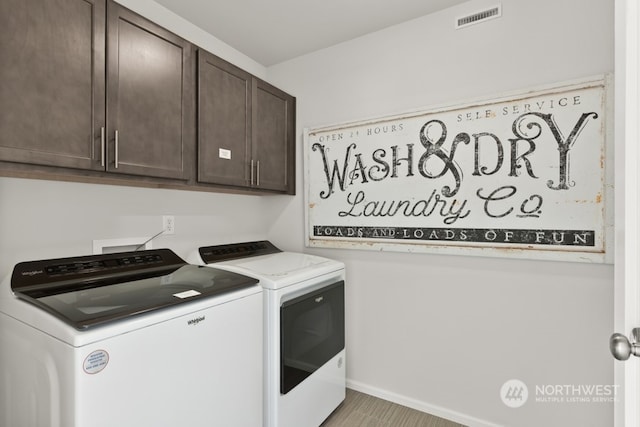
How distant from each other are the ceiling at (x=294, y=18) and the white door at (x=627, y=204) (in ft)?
4.58

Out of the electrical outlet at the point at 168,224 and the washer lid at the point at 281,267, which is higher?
the electrical outlet at the point at 168,224

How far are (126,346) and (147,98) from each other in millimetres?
1122

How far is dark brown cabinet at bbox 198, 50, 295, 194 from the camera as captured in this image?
1823 millimetres

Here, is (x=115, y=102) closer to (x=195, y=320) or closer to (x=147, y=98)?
(x=147, y=98)

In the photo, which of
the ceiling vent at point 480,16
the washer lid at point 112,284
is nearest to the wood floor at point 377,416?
the washer lid at point 112,284

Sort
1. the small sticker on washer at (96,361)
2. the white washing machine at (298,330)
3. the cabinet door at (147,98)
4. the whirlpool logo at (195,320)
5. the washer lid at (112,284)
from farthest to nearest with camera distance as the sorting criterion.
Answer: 1. the white washing machine at (298,330)
2. the cabinet door at (147,98)
3. the whirlpool logo at (195,320)
4. the washer lid at (112,284)
5. the small sticker on washer at (96,361)

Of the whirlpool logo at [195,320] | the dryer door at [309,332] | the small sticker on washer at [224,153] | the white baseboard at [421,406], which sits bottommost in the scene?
the white baseboard at [421,406]

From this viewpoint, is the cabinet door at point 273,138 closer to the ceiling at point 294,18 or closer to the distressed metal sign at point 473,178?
the distressed metal sign at point 473,178

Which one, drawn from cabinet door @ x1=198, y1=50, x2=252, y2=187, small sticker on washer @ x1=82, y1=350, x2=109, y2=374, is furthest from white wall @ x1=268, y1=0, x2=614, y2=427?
small sticker on washer @ x1=82, y1=350, x2=109, y2=374

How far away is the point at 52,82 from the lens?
121cm

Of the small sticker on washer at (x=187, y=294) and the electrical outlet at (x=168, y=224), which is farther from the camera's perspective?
the electrical outlet at (x=168, y=224)

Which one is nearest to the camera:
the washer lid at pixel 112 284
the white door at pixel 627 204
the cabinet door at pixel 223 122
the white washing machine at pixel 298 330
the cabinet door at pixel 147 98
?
the white door at pixel 627 204

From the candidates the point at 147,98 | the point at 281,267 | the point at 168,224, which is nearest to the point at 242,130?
the point at 147,98

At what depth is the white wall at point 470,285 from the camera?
5.36 ft
